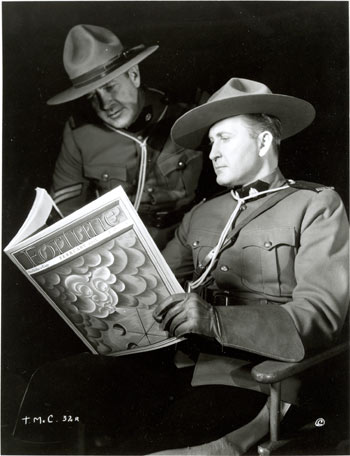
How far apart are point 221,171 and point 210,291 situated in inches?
11.8

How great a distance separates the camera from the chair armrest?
112cm

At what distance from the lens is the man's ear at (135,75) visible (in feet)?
4.86

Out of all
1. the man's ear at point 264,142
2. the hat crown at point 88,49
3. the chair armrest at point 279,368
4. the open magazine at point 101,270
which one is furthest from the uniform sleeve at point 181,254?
the hat crown at point 88,49

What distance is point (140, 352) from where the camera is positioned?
1.41 meters

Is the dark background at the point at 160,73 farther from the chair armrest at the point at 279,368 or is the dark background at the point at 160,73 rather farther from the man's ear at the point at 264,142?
the chair armrest at the point at 279,368

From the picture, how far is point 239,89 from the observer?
54.7 inches

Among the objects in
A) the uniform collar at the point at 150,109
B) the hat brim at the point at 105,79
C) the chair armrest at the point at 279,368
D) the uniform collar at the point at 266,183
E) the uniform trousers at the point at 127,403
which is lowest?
the uniform trousers at the point at 127,403

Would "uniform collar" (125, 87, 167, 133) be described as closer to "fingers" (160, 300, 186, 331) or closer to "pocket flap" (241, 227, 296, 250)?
"pocket flap" (241, 227, 296, 250)

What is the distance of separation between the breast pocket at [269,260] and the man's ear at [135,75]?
50cm

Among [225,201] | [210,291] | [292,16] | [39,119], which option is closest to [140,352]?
[210,291]

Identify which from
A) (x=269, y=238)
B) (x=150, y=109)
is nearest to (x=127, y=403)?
(x=269, y=238)

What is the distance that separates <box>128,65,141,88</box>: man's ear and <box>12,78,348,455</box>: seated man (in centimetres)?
17

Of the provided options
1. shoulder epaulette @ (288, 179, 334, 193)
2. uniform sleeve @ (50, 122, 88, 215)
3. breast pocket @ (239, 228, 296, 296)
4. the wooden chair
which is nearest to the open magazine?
uniform sleeve @ (50, 122, 88, 215)

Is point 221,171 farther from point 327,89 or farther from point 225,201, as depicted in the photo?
point 327,89
